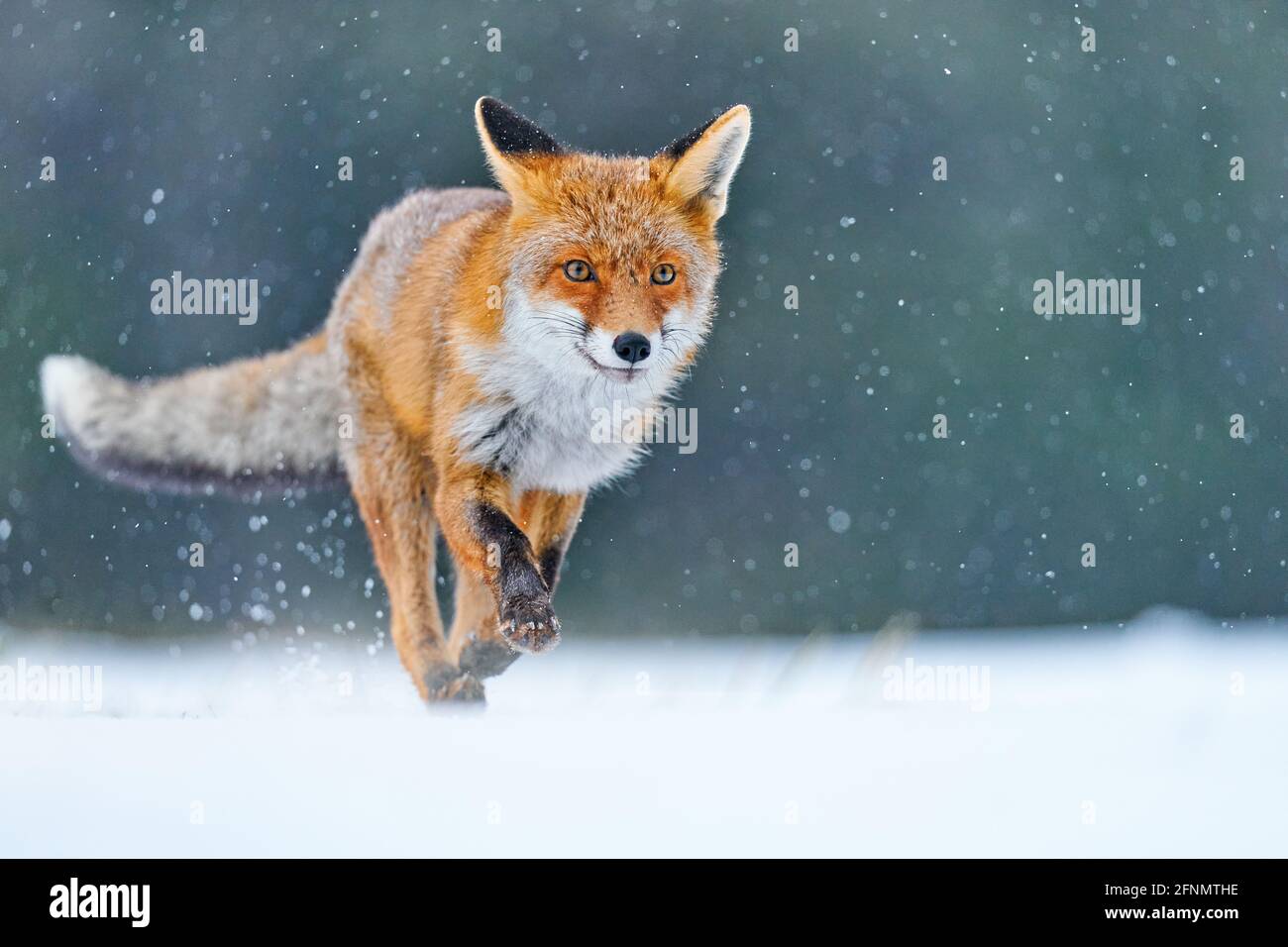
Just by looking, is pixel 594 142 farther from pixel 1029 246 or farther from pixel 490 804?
pixel 490 804

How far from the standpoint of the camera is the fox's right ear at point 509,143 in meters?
2.97

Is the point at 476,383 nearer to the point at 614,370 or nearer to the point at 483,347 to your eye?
the point at 483,347

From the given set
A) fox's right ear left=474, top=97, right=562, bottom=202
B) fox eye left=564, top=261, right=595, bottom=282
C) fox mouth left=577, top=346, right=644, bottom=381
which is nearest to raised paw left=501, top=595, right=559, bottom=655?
fox mouth left=577, top=346, right=644, bottom=381

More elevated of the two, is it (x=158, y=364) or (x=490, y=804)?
(x=158, y=364)

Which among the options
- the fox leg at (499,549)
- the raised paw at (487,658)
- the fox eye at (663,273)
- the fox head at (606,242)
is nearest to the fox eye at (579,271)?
the fox head at (606,242)

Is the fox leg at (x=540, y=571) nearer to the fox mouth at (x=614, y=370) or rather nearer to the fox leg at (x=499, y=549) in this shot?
the fox leg at (x=499, y=549)

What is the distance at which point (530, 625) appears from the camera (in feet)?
8.84

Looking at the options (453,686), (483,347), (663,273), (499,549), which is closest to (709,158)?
(663,273)

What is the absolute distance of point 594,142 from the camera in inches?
155

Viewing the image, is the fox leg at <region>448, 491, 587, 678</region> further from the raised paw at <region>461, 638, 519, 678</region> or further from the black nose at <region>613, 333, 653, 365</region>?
the black nose at <region>613, 333, 653, 365</region>

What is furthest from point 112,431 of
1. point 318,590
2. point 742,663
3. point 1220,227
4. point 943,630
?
point 1220,227

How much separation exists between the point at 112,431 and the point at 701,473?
7.84 ft

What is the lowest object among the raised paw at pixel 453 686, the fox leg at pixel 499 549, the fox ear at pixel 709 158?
the raised paw at pixel 453 686

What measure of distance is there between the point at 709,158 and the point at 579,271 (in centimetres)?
51
